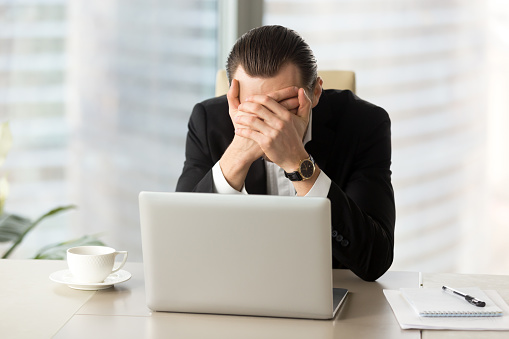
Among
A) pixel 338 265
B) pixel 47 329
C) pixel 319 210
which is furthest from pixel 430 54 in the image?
pixel 47 329

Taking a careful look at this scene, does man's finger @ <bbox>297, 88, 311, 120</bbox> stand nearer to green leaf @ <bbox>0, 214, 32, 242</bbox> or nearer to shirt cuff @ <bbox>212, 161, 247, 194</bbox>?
shirt cuff @ <bbox>212, 161, 247, 194</bbox>

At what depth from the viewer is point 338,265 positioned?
71.4 inches

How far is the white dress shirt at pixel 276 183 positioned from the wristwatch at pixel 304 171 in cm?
2

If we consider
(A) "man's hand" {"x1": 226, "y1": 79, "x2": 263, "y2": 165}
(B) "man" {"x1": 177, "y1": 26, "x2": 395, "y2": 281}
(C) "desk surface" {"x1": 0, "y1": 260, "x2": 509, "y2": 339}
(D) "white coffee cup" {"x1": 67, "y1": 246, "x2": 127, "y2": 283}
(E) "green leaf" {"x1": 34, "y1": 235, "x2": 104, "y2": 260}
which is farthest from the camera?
(E) "green leaf" {"x1": 34, "y1": 235, "x2": 104, "y2": 260}

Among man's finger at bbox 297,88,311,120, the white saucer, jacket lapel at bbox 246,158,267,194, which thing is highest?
man's finger at bbox 297,88,311,120

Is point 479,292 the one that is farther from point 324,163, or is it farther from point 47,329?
point 47,329

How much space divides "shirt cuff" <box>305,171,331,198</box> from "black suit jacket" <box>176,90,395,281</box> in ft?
0.38

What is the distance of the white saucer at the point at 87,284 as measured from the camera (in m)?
1.32

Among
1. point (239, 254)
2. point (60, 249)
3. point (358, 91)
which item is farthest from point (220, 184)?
point (358, 91)

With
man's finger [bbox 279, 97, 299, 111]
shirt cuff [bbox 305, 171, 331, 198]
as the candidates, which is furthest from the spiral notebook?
man's finger [bbox 279, 97, 299, 111]

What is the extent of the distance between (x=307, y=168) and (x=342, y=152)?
0.36m

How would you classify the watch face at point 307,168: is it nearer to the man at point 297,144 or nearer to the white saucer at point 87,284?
the man at point 297,144

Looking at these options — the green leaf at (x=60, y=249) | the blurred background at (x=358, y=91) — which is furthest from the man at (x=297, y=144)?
the blurred background at (x=358, y=91)

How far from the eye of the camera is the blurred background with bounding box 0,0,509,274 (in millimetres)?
2752
